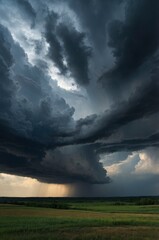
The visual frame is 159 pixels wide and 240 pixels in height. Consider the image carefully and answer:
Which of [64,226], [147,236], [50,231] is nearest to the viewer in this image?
[147,236]

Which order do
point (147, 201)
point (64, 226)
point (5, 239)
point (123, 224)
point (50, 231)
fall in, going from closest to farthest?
point (5, 239) < point (50, 231) < point (64, 226) < point (123, 224) < point (147, 201)

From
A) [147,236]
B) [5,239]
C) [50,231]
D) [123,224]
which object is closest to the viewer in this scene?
[5,239]

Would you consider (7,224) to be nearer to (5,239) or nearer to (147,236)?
(5,239)

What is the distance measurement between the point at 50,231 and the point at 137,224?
46.6 ft

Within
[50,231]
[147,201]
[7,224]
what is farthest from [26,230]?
[147,201]

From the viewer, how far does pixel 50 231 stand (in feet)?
137

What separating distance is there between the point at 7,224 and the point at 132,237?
19242 millimetres

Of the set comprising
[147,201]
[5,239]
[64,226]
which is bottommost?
[5,239]

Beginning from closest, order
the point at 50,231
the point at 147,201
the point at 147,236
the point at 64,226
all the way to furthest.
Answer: the point at 147,236, the point at 50,231, the point at 64,226, the point at 147,201

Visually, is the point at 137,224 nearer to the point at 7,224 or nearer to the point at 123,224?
the point at 123,224

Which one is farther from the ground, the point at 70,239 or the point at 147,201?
the point at 147,201

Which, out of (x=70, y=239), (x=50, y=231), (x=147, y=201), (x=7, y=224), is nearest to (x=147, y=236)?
(x=70, y=239)

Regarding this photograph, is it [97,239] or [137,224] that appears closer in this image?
[97,239]

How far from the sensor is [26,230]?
43.0 metres
